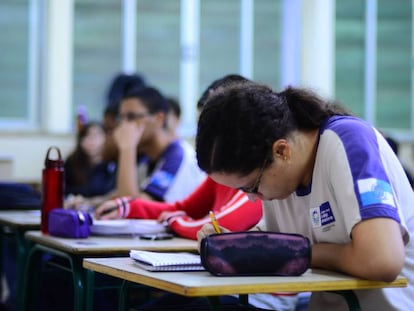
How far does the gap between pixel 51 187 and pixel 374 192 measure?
4.96 feet

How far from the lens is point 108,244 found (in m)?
2.69

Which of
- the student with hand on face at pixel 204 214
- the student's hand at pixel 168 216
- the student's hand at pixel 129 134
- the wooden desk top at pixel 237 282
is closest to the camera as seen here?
the wooden desk top at pixel 237 282

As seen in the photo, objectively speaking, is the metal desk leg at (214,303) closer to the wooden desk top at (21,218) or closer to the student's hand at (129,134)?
the wooden desk top at (21,218)

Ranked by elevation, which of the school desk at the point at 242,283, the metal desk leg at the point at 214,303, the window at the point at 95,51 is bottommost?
the metal desk leg at the point at 214,303

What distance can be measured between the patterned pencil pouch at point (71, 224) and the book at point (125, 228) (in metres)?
0.04

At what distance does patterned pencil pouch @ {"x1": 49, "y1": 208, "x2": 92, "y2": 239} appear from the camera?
2.90 metres

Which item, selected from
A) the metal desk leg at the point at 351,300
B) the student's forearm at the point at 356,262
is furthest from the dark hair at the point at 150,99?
the metal desk leg at the point at 351,300

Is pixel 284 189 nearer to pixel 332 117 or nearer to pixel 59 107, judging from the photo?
pixel 332 117

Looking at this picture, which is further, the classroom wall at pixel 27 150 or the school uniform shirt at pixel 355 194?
the classroom wall at pixel 27 150

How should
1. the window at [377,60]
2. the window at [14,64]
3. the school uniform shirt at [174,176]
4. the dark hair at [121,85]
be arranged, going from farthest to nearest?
the window at [377,60]
the window at [14,64]
the dark hair at [121,85]
the school uniform shirt at [174,176]

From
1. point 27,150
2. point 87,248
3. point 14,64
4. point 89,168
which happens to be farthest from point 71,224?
point 14,64

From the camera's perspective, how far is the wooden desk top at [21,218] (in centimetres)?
330

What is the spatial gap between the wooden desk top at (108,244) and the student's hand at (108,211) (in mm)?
341

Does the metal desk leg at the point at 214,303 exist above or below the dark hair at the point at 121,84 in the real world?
below
